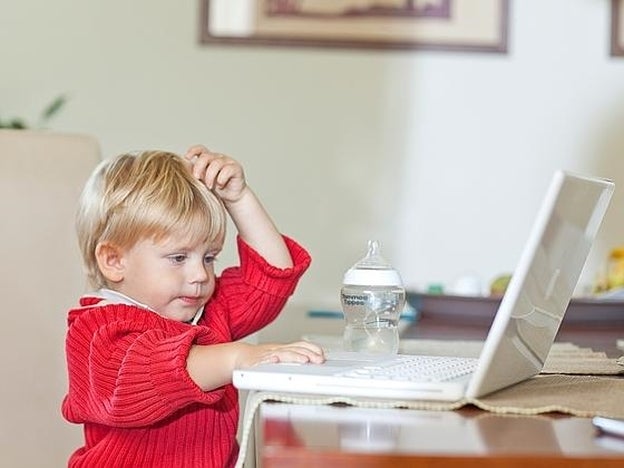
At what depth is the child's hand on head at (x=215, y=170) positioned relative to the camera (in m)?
1.53

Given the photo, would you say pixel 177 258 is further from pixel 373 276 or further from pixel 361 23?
pixel 361 23

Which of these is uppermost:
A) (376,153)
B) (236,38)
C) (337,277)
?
Result: (236,38)

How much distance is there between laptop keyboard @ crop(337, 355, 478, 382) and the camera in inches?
42.4

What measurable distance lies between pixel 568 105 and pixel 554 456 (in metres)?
2.35

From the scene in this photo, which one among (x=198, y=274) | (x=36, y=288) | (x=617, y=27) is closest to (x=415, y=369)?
(x=198, y=274)

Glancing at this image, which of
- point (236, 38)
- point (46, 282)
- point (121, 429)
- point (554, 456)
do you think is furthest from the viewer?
point (236, 38)

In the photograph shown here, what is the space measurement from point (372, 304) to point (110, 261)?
0.32 m

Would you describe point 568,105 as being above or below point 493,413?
above

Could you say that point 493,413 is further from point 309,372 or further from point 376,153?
point 376,153

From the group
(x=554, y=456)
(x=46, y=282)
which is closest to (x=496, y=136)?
(x=46, y=282)

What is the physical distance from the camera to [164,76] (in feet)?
A: 9.89

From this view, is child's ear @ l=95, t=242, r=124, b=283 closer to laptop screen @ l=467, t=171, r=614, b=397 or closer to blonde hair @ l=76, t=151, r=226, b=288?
blonde hair @ l=76, t=151, r=226, b=288

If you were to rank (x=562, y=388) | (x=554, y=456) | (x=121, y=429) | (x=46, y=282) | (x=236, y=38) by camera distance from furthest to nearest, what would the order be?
(x=236, y=38) < (x=46, y=282) < (x=121, y=429) < (x=562, y=388) < (x=554, y=456)

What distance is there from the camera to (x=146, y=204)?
1.46 m
